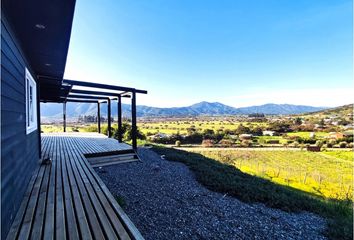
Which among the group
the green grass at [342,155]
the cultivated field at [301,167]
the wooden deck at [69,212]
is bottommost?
the green grass at [342,155]

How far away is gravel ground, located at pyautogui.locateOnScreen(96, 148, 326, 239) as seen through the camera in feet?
10.9

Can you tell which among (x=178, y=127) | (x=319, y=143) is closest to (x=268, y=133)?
(x=319, y=143)

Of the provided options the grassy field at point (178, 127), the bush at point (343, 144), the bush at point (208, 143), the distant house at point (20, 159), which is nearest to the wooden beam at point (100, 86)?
the distant house at point (20, 159)

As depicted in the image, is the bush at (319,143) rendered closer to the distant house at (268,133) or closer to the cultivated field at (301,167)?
the cultivated field at (301,167)

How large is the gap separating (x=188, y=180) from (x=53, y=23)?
5.03 metres

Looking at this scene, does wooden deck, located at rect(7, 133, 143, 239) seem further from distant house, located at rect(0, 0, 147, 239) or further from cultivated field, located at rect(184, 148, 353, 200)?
cultivated field, located at rect(184, 148, 353, 200)

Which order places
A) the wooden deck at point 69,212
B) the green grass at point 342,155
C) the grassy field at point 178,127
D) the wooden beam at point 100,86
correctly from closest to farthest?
the wooden deck at point 69,212
the wooden beam at point 100,86
the green grass at point 342,155
the grassy field at point 178,127

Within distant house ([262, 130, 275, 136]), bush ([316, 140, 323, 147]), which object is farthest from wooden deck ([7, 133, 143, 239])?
distant house ([262, 130, 275, 136])

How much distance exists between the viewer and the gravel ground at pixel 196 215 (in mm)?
3312

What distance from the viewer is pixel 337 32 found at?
1520cm

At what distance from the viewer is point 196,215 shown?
3.85m

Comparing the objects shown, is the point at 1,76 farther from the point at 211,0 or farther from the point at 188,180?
the point at 211,0

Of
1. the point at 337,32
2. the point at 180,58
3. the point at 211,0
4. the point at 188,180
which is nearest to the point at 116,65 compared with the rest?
the point at 211,0

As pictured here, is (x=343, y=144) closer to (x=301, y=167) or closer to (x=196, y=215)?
(x=301, y=167)
